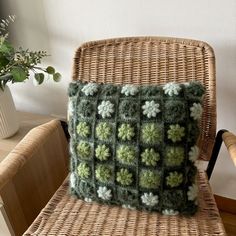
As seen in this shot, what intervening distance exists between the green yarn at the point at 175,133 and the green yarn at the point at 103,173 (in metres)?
0.19

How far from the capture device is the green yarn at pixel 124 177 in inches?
36.9

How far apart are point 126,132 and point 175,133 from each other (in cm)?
13

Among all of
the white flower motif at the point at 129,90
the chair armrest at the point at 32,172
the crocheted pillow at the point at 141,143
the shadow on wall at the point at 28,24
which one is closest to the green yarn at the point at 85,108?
the crocheted pillow at the point at 141,143

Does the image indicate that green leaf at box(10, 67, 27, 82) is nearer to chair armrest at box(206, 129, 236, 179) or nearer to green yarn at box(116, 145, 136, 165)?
green yarn at box(116, 145, 136, 165)

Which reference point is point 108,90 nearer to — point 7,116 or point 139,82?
point 139,82

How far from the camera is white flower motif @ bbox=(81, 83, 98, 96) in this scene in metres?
0.97

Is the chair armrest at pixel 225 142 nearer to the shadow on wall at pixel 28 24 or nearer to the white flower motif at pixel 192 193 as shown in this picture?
the white flower motif at pixel 192 193

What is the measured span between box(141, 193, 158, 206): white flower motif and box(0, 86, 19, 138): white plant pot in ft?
2.08

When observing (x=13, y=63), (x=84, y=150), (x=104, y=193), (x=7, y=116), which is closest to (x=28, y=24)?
(x=13, y=63)

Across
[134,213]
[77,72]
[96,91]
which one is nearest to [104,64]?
[77,72]

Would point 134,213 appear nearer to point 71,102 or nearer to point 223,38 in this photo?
point 71,102

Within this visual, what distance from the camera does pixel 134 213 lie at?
0.99 metres

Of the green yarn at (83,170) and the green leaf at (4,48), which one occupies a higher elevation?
the green leaf at (4,48)

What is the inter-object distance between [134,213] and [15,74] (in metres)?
0.61
